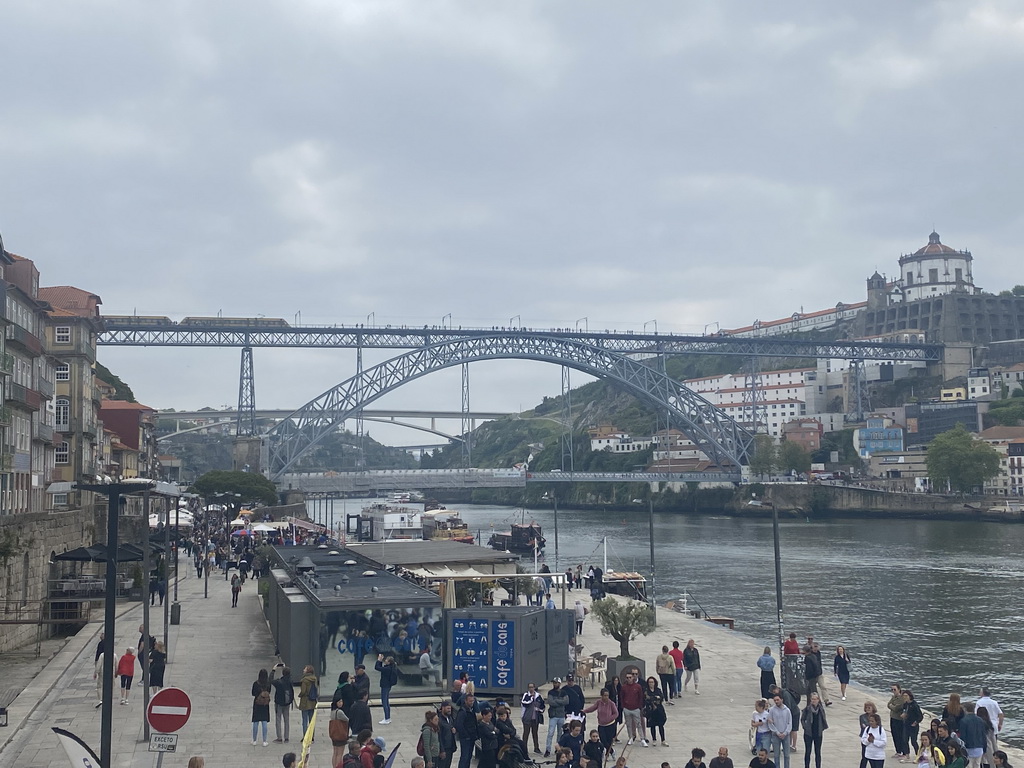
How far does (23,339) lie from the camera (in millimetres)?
25578

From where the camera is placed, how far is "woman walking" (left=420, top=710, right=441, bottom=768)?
10539mm

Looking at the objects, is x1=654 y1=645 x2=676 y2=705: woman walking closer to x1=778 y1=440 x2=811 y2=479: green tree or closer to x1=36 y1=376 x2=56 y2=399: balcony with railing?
x1=36 y1=376 x2=56 y2=399: balcony with railing

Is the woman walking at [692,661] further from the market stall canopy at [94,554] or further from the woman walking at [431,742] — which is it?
the market stall canopy at [94,554]

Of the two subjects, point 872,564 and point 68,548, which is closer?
point 68,548

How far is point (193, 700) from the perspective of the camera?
49.3 feet

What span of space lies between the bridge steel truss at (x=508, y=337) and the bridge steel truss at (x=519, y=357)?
0.75 metres

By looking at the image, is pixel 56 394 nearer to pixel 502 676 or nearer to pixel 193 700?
pixel 193 700

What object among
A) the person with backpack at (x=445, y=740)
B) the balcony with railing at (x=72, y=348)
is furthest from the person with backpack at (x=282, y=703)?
the balcony with railing at (x=72, y=348)

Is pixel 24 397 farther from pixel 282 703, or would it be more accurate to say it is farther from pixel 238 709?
pixel 282 703

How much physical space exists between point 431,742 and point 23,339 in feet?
62.1

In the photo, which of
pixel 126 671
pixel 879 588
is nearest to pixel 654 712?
pixel 126 671

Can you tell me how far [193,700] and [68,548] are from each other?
12.3m

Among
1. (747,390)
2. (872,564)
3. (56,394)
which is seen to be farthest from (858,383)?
(56,394)

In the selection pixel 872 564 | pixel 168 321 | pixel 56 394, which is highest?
pixel 168 321
